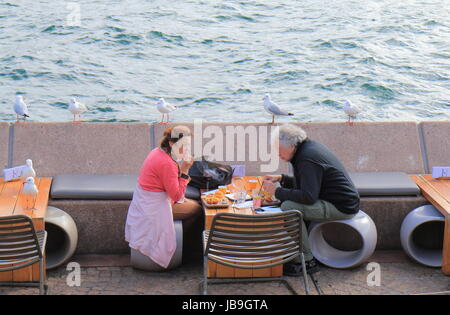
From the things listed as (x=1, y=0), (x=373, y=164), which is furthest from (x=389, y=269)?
(x=1, y=0)

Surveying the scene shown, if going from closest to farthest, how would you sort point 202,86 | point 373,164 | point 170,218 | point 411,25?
point 170,218, point 373,164, point 202,86, point 411,25

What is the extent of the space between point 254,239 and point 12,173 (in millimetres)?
2495

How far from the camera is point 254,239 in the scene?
5074 mm

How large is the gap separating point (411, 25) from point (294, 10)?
14.4 ft

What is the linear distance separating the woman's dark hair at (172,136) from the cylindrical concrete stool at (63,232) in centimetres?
113

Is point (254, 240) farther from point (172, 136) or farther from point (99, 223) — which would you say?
point (99, 223)

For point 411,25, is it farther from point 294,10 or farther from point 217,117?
point 217,117

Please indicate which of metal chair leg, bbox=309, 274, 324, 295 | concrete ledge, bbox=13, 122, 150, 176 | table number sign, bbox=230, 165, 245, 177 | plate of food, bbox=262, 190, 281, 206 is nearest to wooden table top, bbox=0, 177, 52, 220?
concrete ledge, bbox=13, 122, 150, 176

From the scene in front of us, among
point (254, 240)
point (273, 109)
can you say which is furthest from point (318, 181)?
point (273, 109)

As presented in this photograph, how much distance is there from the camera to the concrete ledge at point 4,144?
6.68 metres

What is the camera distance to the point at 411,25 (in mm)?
25172

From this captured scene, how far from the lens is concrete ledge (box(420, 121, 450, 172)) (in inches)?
277

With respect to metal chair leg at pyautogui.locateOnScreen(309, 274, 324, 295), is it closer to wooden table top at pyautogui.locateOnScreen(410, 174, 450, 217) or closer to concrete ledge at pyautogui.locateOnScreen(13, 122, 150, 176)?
wooden table top at pyautogui.locateOnScreen(410, 174, 450, 217)

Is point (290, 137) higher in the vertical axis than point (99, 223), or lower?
higher
